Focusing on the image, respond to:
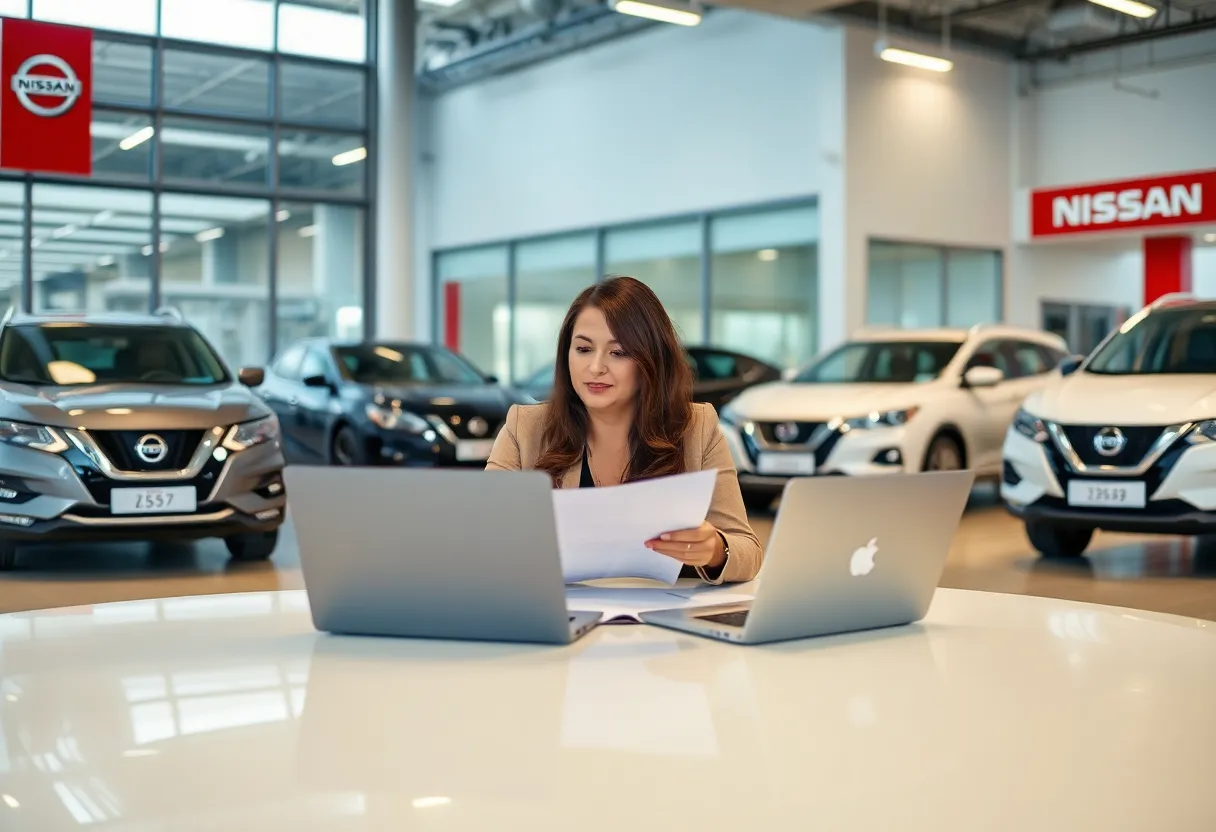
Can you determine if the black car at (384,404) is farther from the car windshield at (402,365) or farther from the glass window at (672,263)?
the glass window at (672,263)

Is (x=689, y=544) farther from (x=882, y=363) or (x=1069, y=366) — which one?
(x=882, y=363)

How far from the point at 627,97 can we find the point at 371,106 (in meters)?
3.43

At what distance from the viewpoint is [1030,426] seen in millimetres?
6887

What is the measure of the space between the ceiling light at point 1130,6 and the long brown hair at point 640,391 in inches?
450

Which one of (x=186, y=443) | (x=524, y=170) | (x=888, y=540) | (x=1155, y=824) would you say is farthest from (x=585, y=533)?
(x=524, y=170)

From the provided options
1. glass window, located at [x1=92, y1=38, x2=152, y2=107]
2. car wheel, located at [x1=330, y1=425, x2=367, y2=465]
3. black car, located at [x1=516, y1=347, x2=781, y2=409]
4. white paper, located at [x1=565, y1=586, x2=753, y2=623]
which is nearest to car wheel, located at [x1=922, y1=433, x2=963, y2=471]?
black car, located at [x1=516, y1=347, x2=781, y2=409]

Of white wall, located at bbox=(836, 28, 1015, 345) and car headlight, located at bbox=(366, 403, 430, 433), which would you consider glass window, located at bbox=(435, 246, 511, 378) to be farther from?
car headlight, located at bbox=(366, 403, 430, 433)

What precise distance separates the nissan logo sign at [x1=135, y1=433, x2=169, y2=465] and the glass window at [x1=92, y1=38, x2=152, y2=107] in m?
9.33

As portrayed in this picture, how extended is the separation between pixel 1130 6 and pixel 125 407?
10.4m

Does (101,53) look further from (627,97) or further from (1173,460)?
(1173,460)

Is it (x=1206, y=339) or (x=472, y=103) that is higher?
(x=472, y=103)

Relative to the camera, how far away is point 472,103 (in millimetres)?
20875

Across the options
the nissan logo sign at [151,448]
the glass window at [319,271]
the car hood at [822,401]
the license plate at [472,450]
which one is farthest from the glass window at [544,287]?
the nissan logo sign at [151,448]

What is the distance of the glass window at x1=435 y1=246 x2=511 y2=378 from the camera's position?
2066 centimetres
